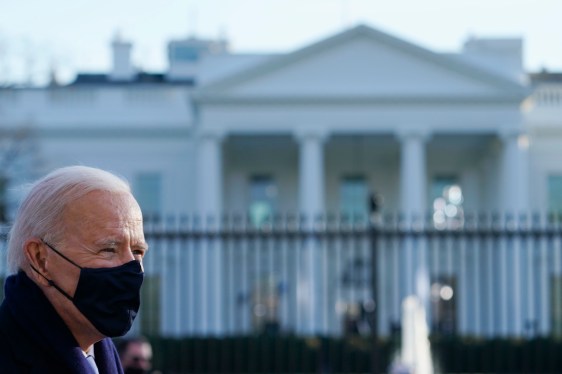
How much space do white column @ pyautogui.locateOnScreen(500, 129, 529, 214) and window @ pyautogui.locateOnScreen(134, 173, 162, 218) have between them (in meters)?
12.1

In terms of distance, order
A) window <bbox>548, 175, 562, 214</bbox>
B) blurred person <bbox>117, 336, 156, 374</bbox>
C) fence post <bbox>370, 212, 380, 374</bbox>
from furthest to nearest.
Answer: window <bbox>548, 175, 562, 214</bbox> → fence post <bbox>370, 212, 380, 374</bbox> → blurred person <bbox>117, 336, 156, 374</bbox>

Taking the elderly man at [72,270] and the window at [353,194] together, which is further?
the window at [353,194]

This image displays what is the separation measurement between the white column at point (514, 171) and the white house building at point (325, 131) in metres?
0.05

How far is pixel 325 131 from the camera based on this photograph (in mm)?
43469

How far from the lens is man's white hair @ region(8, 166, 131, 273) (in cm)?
243

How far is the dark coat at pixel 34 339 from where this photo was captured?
7.64ft

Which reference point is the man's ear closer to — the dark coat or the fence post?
the dark coat

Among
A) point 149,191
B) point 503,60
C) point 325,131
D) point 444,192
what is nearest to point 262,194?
point 325,131

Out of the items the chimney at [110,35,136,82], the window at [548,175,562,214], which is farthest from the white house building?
the chimney at [110,35,136,82]

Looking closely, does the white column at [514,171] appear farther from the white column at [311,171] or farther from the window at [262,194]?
the window at [262,194]

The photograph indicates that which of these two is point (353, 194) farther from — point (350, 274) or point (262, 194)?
point (350, 274)

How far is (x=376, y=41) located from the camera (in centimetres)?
4341

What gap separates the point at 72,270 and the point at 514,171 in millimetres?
41719

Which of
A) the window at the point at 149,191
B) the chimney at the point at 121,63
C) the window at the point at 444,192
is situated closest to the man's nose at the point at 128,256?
the window at the point at 444,192
